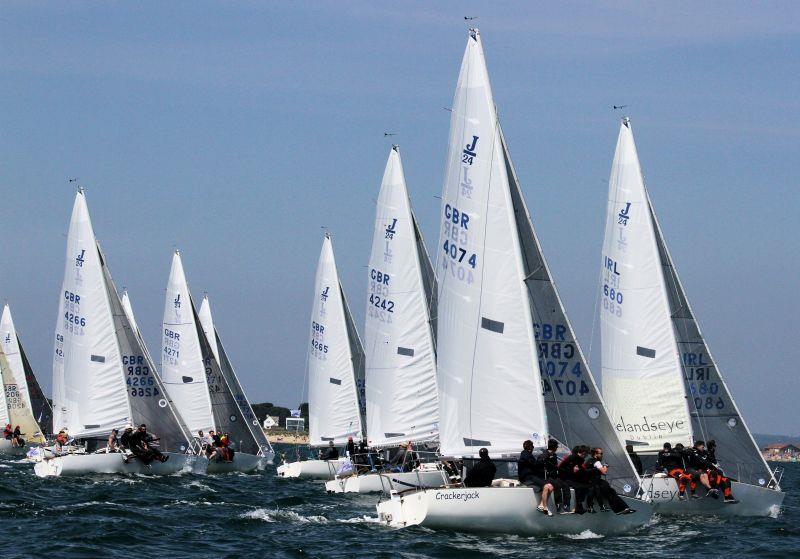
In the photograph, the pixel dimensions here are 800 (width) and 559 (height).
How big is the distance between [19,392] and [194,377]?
70.6ft

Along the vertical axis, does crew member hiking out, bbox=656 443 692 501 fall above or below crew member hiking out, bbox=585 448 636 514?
above

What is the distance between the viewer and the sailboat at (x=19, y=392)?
225ft

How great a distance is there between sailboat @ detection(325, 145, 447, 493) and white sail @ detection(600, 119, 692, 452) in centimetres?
542

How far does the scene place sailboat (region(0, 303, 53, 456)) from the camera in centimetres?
6856

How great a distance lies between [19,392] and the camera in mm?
69125

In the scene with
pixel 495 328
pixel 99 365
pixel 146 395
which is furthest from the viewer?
pixel 99 365

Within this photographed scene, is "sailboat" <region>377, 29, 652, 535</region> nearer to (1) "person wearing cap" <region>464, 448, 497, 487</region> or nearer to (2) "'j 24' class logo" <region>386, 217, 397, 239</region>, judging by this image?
(1) "person wearing cap" <region>464, 448, 497, 487</region>

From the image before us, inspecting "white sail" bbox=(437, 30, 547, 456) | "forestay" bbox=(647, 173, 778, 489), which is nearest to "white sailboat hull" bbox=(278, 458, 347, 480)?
"forestay" bbox=(647, 173, 778, 489)

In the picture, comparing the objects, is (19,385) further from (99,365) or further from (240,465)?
(99,365)

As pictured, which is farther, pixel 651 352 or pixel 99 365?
pixel 99 365

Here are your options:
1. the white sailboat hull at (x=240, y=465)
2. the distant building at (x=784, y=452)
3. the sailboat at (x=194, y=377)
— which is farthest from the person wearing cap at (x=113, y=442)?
the distant building at (x=784, y=452)

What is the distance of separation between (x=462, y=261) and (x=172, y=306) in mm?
28196

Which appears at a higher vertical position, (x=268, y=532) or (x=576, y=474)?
(x=576, y=474)

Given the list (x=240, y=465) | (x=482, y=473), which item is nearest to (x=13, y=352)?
(x=240, y=465)
